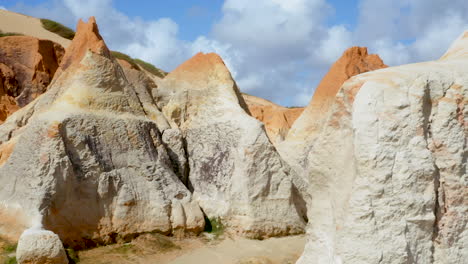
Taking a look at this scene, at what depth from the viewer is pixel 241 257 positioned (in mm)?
7488

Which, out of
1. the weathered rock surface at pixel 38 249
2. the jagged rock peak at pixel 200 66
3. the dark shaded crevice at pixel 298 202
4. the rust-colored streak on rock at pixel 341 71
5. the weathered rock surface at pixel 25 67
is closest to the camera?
the weathered rock surface at pixel 38 249

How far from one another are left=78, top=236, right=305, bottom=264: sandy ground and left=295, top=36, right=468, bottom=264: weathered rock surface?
10.2ft

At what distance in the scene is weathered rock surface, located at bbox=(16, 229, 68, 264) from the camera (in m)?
6.28

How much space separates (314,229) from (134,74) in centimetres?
695

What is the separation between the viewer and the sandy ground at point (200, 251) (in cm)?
728

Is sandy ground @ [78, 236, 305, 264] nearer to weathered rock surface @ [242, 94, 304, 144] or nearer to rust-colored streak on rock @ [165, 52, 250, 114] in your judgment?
rust-colored streak on rock @ [165, 52, 250, 114]

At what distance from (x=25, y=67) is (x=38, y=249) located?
37.6 ft

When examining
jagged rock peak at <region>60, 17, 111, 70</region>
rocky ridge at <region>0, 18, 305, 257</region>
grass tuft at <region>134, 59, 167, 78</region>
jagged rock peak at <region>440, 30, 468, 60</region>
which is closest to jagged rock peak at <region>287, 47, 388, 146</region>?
rocky ridge at <region>0, 18, 305, 257</region>

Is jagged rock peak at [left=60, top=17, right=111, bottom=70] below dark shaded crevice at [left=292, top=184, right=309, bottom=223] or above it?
above

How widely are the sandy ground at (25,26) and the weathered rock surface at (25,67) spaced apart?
38.9ft

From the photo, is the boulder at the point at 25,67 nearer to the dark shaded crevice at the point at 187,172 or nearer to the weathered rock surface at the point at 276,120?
the weathered rock surface at the point at 276,120

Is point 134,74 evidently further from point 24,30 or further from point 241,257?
point 24,30

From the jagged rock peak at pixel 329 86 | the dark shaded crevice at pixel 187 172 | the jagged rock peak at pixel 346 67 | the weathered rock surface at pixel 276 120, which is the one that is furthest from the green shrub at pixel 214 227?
the weathered rock surface at pixel 276 120

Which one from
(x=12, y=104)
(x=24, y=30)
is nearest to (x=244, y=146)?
(x=12, y=104)
